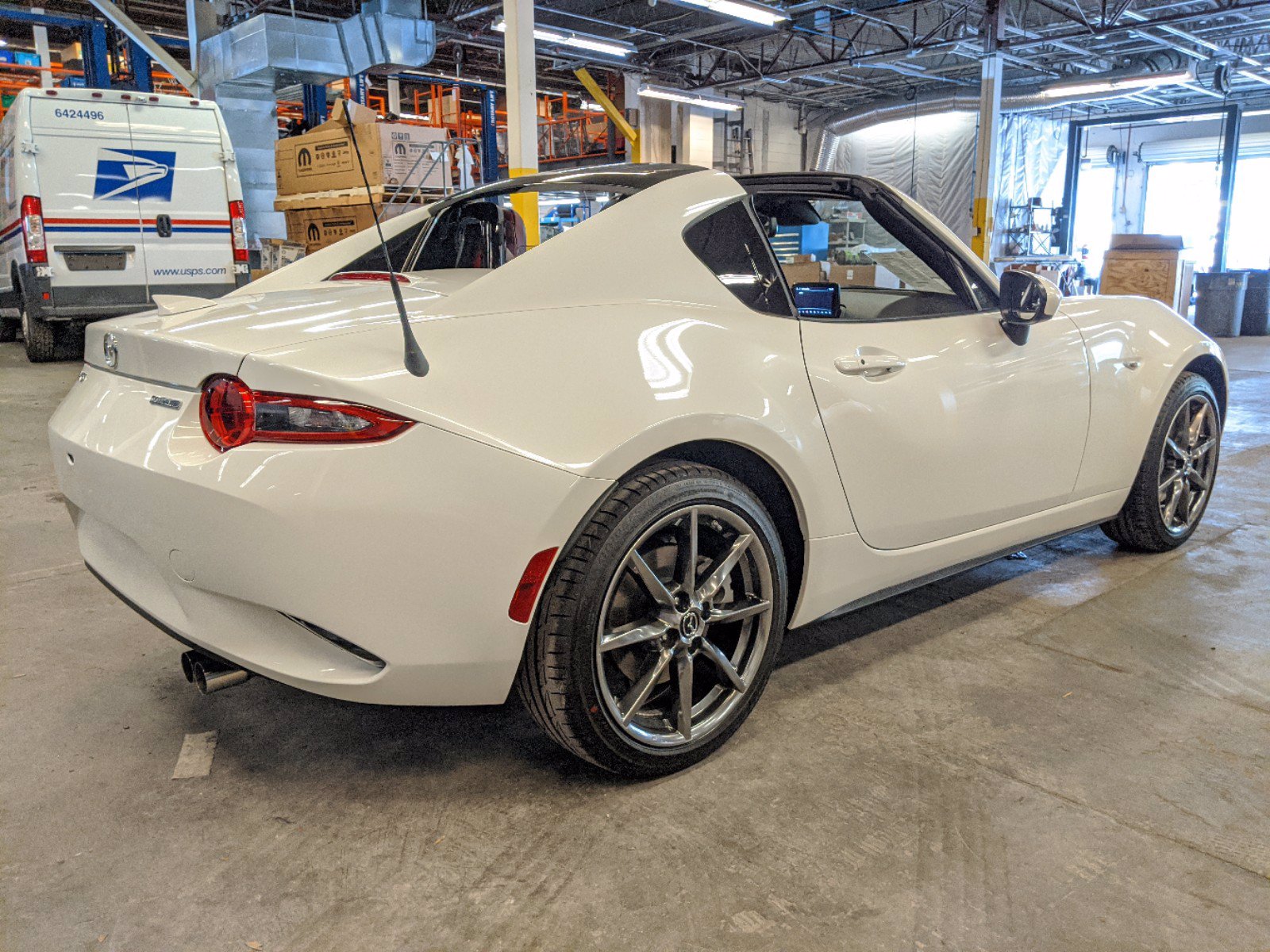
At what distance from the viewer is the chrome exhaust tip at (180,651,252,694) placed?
184 cm

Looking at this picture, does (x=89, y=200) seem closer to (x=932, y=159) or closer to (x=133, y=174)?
(x=133, y=174)

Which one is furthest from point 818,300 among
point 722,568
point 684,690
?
point 684,690

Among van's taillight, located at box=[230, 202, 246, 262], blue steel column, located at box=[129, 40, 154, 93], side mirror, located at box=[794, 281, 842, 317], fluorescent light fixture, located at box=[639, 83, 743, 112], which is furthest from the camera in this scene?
fluorescent light fixture, located at box=[639, 83, 743, 112]

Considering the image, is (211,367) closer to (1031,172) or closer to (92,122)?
(92,122)

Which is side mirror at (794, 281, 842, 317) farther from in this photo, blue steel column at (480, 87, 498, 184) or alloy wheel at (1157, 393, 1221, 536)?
blue steel column at (480, 87, 498, 184)

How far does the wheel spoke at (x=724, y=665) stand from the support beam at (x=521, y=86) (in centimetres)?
701

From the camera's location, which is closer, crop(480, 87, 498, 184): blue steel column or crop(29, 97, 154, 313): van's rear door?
crop(29, 97, 154, 313): van's rear door

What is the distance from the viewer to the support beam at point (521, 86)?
8.66 meters

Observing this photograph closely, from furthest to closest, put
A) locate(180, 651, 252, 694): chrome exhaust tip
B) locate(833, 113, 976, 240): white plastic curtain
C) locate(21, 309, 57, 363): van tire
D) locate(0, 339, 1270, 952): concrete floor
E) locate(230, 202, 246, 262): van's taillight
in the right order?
locate(833, 113, 976, 240): white plastic curtain → locate(21, 309, 57, 363): van tire → locate(230, 202, 246, 262): van's taillight → locate(180, 651, 252, 694): chrome exhaust tip → locate(0, 339, 1270, 952): concrete floor

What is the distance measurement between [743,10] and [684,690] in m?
11.7

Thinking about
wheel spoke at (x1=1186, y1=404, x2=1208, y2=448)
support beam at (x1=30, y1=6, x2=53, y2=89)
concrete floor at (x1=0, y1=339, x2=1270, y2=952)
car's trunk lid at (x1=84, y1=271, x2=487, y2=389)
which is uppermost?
support beam at (x1=30, y1=6, x2=53, y2=89)

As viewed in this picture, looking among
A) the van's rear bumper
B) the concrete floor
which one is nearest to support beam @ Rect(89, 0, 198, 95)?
the van's rear bumper

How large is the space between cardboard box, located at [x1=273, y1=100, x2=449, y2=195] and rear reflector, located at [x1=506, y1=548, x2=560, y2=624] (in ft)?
24.4

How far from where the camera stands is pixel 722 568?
200 centimetres
